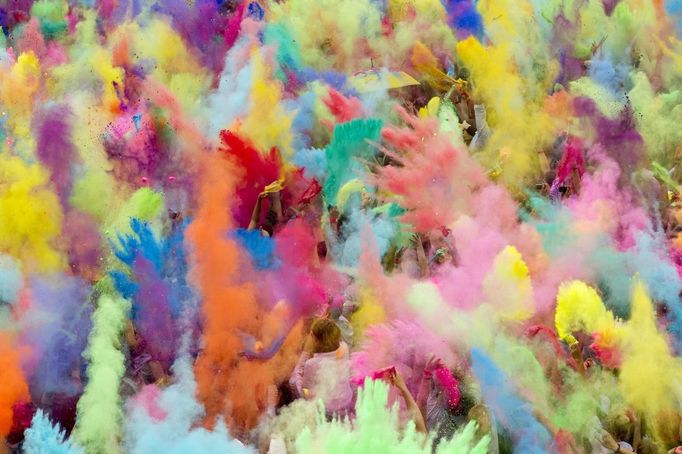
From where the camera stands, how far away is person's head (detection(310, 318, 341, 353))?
77cm

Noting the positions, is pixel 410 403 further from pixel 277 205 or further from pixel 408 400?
pixel 277 205

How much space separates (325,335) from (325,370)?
1.6 inches

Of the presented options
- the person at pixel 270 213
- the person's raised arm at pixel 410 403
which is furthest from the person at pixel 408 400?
the person at pixel 270 213

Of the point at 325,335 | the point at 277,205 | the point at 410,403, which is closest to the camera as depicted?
the point at 410,403

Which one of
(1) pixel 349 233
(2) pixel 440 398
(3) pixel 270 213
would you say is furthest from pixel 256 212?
(2) pixel 440 398

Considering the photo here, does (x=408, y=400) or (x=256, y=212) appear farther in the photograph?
(x=256, y=212)

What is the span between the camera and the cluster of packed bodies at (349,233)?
28.4 inches

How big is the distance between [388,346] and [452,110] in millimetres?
587

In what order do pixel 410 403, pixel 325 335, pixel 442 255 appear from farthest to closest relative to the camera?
pixel 442 255 → pixel 325 335 → pixel 410 403

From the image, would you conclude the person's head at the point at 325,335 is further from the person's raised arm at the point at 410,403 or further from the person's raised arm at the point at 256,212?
the person's raised arm at the point at 256,212

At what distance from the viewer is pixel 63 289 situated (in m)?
0.84

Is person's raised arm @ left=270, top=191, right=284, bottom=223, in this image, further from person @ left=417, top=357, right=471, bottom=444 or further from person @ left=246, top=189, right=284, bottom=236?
person @ left=417, top=357, right=471, bottom=444

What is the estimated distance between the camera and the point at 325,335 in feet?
2.54

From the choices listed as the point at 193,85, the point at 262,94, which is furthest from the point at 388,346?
the point at 193,85
